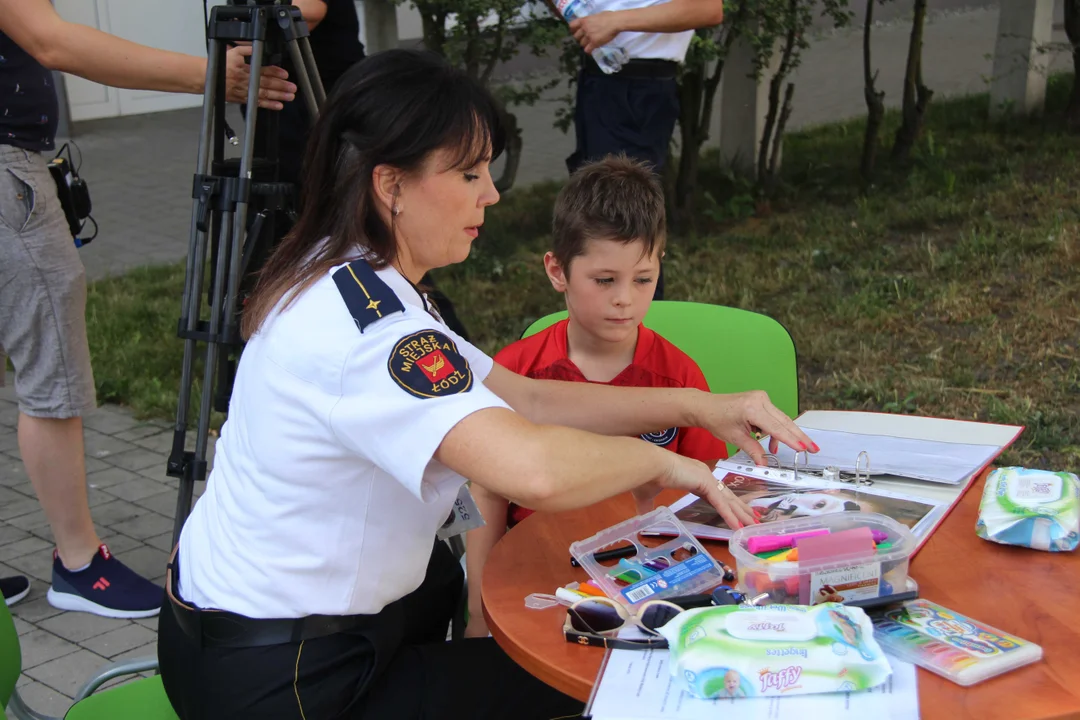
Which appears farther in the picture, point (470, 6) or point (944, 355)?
point (470, 6)

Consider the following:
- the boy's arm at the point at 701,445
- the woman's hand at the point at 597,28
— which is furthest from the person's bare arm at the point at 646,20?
the boy's arm at the point at 701,445

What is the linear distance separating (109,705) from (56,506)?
1.41 m

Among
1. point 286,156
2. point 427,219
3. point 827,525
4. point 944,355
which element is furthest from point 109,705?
point 944,355

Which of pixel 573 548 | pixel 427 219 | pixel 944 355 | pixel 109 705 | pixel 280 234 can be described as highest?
pixel 427 219

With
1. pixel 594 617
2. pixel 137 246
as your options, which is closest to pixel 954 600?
pixel 594 617

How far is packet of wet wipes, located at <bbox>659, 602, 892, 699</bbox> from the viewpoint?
4.41 ft

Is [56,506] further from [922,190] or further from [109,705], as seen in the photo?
[922,190]

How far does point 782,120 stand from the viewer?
7.00m

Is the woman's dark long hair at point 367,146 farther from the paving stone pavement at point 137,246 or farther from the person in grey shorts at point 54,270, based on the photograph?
the paving stone pavement at point 137,246

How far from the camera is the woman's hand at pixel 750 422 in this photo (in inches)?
78.7

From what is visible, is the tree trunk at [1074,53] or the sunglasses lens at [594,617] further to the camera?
the tree trunk at [1074,53]

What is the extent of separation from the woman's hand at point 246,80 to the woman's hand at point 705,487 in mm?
1490

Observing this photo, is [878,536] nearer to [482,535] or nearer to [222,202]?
[482,535]

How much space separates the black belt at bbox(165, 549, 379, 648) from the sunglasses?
1.23 ft
